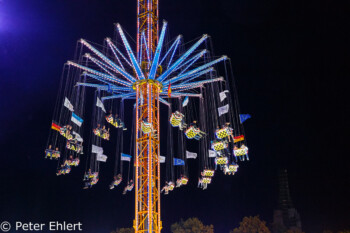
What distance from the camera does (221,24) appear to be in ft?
119

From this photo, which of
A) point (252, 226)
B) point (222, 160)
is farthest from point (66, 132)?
point (252, 226)

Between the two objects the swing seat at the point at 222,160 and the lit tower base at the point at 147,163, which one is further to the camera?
the swing seat at the point at 222,160

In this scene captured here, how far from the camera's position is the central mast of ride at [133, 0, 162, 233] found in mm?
19062

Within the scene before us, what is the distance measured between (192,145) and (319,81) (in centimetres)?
1499

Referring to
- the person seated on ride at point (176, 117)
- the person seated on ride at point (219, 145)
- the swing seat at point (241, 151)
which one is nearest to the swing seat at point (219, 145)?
the person seated on ride at point (219, 145)

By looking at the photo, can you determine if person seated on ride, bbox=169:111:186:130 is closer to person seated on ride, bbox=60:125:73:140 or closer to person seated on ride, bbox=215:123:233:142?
person seated on ride, bbox=215:123:233:142

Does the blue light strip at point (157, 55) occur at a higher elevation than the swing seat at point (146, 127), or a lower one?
higher

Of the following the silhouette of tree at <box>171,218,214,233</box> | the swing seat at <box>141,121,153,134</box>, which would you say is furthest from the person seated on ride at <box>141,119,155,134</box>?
the silhouette of tree at <box>171,218,214,233</box>

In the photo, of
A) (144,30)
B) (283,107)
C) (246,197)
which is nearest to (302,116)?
(283,107)

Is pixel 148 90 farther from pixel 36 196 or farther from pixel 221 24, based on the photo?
pixel 221 24

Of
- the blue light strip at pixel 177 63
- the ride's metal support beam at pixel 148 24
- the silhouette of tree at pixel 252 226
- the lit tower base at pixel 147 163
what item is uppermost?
the ride's metal support beam at pixel 148 24

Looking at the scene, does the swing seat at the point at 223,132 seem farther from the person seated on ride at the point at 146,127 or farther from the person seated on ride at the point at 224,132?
the person seated on ride at the point at 146,127

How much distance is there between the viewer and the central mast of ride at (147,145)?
19.1 m

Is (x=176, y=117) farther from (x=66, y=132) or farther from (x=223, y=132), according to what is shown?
(x=66, y=132)
